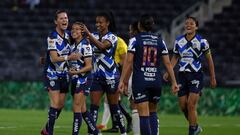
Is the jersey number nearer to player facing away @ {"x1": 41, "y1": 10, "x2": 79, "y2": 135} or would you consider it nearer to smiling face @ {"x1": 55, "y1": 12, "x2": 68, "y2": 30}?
player facing away @ {"x1": 41, "y1": 10, "x2": 79, "y2": 135}

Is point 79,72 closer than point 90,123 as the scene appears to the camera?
Yes

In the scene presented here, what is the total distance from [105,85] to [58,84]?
142 centimetres

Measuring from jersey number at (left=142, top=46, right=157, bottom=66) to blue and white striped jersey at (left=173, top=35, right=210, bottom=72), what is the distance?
3142mm

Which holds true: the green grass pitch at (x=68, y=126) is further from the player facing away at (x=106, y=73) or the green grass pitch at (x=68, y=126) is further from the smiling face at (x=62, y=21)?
the smiling face at (x=62, y=21)

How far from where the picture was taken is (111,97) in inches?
623

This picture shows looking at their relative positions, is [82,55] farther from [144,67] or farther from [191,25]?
[191,25]

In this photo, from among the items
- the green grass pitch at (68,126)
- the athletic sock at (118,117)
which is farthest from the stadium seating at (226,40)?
the athletic sock at (118,117)

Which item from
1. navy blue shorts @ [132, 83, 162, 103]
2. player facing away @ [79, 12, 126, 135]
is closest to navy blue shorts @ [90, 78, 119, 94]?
player facing away @ [79, 12, 126, 135]

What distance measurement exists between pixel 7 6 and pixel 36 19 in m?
1.74

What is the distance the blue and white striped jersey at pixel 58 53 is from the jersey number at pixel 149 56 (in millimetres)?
1726

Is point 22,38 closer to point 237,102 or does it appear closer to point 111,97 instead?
point 237,102

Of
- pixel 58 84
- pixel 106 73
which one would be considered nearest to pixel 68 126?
pixel 106 73

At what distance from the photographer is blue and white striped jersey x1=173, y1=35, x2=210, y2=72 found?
16.6m

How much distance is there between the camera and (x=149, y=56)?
44.3 feet
